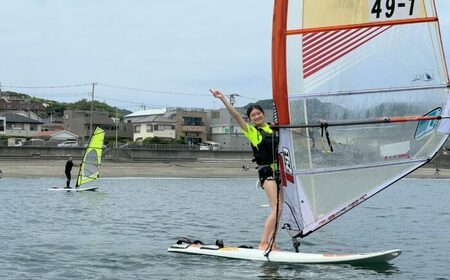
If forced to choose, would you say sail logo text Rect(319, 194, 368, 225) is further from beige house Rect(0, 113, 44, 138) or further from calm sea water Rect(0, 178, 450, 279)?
beige house Rect(0, 113, 44, 138)

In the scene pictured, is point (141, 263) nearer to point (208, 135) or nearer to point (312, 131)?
point (312, 131)

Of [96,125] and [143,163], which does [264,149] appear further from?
[96,125]

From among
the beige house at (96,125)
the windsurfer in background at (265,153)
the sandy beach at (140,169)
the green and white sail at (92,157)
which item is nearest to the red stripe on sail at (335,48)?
the windsurfer in background at (265,153)

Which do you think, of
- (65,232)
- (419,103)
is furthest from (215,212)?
(419,103)

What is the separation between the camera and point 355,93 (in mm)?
6699

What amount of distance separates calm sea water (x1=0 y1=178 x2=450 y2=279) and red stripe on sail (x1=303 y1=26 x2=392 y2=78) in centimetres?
223

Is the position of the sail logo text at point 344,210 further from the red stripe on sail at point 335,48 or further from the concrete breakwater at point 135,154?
the concrete breakwater at point 135,154

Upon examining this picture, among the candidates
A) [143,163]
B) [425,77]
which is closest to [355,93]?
[425,77]

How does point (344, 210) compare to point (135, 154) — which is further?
point (135, 154)

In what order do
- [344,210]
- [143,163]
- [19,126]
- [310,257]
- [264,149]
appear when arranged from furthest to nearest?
[19,126]
[143,163]
[310,257]
[264,149]
[344,210]

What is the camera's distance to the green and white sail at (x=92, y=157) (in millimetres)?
24984

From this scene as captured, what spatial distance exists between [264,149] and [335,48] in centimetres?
144

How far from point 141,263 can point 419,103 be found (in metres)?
3.77

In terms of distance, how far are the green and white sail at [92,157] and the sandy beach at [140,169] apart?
31.2 feet
